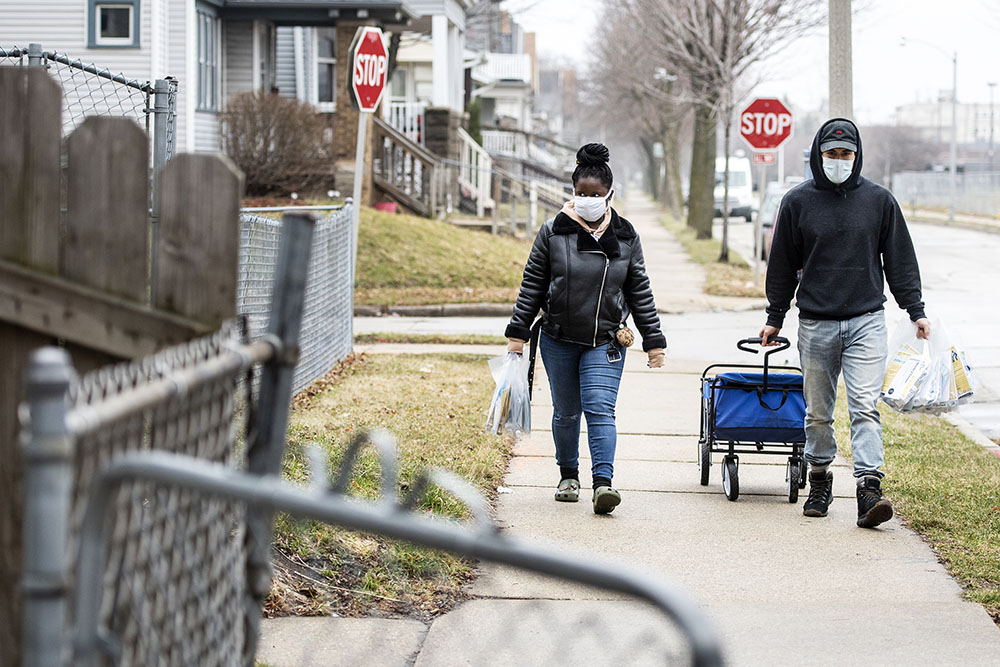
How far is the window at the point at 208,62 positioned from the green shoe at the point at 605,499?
18.4 m

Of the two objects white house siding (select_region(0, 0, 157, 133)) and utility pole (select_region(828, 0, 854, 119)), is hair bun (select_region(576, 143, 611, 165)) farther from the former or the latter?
white house siding (select_region(0, 0, 157, 133))

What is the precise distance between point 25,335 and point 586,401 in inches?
164

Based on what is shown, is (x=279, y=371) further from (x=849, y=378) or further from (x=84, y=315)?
(x=849, y=378)

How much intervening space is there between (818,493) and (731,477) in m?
0.49

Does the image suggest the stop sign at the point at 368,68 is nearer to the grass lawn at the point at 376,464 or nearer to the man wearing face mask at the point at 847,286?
the grass lawn at the point at 376,464

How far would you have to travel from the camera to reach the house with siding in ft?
73.9

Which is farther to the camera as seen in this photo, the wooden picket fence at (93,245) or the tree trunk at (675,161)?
the tree trunk at (675,161)

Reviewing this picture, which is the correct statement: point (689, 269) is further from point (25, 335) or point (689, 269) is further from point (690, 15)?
point (25, 335)

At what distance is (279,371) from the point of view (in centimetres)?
278

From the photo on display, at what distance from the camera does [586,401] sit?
6.77m

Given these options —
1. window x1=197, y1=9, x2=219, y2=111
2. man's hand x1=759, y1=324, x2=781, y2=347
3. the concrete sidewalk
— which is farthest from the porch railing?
man's hand x1=759, y1=324, x2=781, y2=347

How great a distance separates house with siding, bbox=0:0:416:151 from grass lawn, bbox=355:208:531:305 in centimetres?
434

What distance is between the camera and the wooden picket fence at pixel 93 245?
2.73m

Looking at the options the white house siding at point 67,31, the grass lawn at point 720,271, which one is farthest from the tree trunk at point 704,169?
the white house siding at point 67,31
